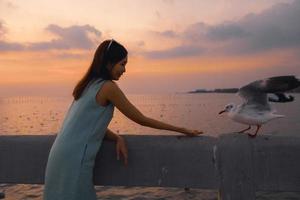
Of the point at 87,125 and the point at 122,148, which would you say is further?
the point at 122,148

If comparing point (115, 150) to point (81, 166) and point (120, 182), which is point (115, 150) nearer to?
point (120, 182)

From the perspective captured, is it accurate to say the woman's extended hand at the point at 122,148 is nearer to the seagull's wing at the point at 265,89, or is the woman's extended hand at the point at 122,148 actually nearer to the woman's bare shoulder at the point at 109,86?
the woman's bare shoulder at the point at 109,86

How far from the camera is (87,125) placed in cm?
385

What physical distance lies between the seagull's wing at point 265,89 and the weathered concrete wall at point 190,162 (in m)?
0.78

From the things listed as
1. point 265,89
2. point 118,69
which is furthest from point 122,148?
point 265,89

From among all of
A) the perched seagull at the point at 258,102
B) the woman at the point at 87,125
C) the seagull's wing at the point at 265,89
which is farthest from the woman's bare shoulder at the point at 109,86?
the seagull's wing at the point at 265,89

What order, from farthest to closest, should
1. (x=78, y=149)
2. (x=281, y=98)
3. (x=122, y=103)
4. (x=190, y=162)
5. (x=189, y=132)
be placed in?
(x=281, y=98) → (x=189, y=132) → (x=190, y=162) → (x=122, y=103) → (x=78, y=149)

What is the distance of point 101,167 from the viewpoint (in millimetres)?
4316

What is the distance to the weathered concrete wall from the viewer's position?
12.8 feet

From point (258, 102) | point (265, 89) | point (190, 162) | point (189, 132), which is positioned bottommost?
point (190, 162)

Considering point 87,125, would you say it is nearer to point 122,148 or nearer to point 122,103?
point 122,103

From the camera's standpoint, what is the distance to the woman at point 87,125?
3.75 meters

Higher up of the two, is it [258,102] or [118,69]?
[118,69]

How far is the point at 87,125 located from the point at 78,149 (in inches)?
8.7
